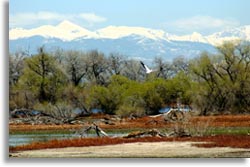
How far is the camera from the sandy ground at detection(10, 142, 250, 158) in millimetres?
8461

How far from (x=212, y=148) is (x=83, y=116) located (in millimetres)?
1456

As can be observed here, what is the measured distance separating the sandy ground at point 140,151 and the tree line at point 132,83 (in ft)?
1.45

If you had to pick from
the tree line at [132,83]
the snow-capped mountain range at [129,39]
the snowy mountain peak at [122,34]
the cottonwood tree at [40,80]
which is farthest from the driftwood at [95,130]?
the snowy mountain peak at [122,34]

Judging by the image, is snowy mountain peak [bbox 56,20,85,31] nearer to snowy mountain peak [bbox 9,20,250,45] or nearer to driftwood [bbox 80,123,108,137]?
snowy mountain peak [bbox 9,20,250,45]

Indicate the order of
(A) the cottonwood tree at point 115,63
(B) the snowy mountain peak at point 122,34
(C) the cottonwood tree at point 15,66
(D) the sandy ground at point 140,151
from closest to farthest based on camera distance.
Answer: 1. (D) the sandy ground at point 140,151
2. (C) the cottonwood tree at point 15,66
3. (B) the snowy mountain peak at point 122,34
4. (A) the cottonwood tree at point 115,63

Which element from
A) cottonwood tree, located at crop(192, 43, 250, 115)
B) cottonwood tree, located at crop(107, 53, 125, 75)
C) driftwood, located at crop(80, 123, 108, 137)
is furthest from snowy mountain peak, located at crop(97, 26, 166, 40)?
driftwood, located at crop(80, 123, 108, 137)

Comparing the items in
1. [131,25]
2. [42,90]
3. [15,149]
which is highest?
[131,25]

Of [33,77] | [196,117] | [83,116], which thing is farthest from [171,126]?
[33,77]

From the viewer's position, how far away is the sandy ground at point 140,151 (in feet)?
27.8

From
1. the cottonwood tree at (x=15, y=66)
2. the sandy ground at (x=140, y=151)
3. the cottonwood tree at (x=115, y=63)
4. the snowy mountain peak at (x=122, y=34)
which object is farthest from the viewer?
the cottonwood tree at (x=115, y=63)

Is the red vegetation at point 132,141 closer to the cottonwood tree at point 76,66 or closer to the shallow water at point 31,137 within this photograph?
the shallow water at point 31,137

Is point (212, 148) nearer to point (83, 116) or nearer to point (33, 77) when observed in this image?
point (83, 116)

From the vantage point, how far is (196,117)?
8805mm

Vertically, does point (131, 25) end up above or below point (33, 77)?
above
